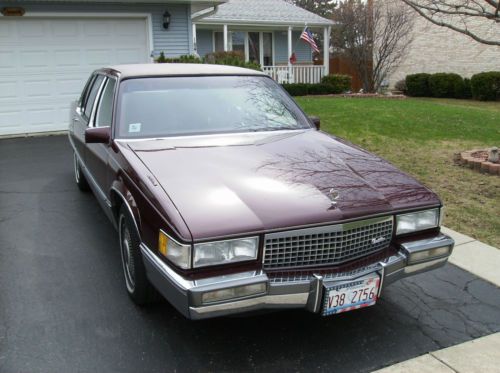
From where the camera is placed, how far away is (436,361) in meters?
2.98

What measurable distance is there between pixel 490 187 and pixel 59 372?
5.42 meters

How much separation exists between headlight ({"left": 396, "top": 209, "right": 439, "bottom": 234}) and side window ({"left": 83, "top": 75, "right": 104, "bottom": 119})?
3432mm

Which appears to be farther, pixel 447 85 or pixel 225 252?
pixel 447 85

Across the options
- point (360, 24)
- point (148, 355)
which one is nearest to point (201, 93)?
point (148, 355)

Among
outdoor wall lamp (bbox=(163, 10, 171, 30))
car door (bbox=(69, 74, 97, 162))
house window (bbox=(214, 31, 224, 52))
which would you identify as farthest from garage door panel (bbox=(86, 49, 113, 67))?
house window (bbox=(214, 31, 224, 52))

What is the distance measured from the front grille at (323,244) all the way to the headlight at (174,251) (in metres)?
0.43

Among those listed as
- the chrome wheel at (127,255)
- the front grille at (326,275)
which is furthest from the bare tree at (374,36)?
the front grille at (326,275)

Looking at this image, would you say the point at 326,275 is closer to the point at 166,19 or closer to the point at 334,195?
the point at 334,195

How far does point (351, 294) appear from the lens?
2861 millimetres

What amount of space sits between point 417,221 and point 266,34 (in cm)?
2035

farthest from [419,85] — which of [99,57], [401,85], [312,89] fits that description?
[99,57]

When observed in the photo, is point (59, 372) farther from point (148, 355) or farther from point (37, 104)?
point (37, 104)

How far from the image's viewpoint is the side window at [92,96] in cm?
530

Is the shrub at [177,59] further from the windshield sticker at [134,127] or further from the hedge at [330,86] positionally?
the hedge at [330,86]
